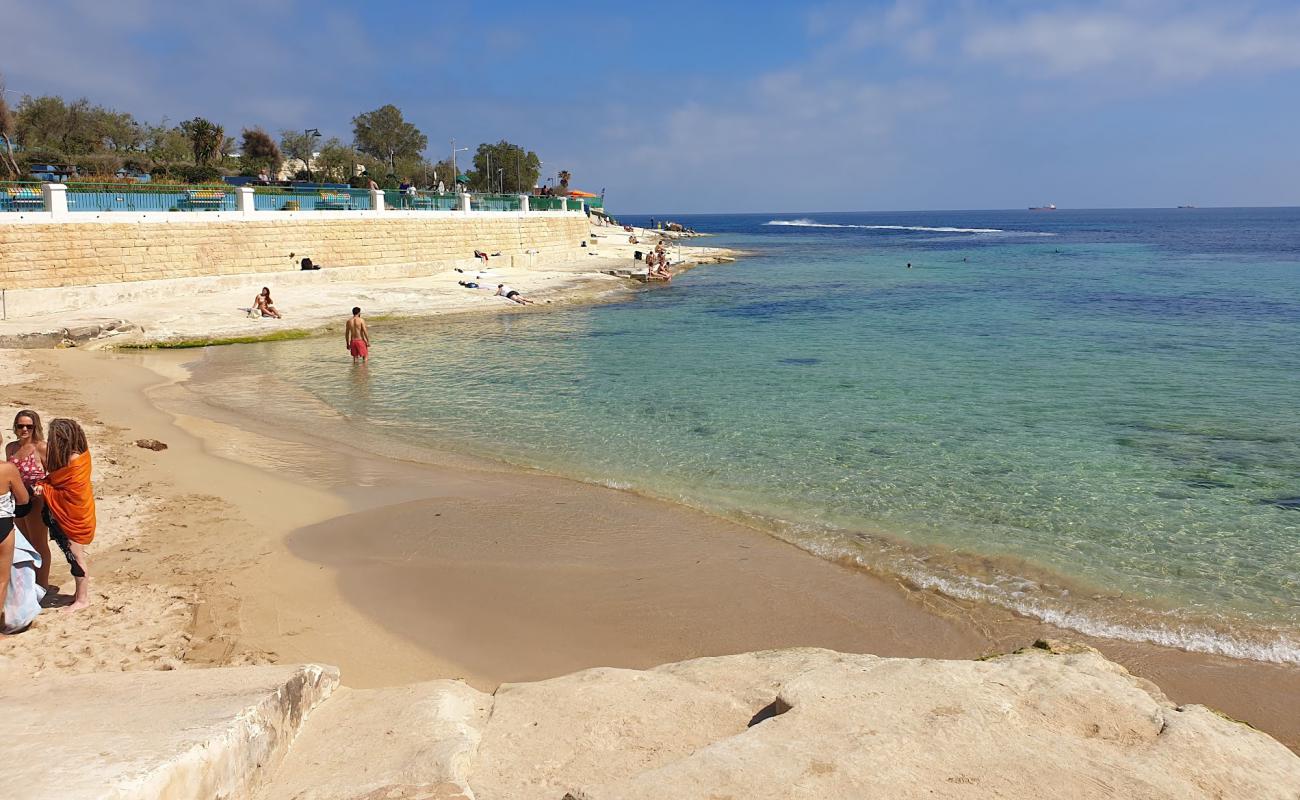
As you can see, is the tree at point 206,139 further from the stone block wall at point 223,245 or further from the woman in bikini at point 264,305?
the woman in bikini at point 264,305

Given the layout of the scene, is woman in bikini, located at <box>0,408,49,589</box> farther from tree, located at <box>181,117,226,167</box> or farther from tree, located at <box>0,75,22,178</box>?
tree, located at <box>181,117,226,167</box>

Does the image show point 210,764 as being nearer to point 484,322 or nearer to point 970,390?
point 970,390

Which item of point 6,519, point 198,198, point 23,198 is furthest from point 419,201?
point 6,519

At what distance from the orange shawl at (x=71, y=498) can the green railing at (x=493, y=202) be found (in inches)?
1369

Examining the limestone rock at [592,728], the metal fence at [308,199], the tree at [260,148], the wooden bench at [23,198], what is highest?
the tree at [260,148]

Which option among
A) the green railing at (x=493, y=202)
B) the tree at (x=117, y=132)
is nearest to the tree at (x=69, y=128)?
the tree at (x=117, y=132)

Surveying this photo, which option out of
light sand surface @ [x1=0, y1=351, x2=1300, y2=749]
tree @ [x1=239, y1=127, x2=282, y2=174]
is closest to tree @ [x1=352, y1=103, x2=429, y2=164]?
tree @ [x1=239, y1=127, x2=282, y2=174]

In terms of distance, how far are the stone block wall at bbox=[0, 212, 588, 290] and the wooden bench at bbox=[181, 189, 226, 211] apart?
49cm

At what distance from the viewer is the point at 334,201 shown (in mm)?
31328

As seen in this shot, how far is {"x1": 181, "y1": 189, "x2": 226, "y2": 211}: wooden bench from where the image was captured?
84.4ft

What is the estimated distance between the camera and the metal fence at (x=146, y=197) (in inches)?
896

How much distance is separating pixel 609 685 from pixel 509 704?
575 millimetres

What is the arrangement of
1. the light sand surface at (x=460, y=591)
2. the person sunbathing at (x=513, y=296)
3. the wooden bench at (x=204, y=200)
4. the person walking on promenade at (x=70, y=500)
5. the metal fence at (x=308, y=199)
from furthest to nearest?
the person sunbathing at (x=513, y=296) → the metal fence at (x=308, y=199) → the wooden bench at (x=204, y=200) → the person walking on promenade at (x=70, y=500) → the light sand surface at (x=460, y=591)

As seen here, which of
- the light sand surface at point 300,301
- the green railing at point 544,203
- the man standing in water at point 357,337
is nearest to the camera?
the man standing in water at point 357,337
